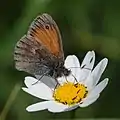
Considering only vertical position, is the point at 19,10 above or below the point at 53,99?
above

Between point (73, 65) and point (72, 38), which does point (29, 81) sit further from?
point (72, 38)

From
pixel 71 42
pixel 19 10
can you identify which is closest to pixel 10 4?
pixel 19 10

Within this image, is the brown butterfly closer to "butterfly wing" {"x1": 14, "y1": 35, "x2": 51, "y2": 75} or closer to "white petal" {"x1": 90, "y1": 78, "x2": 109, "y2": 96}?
"butterfly wing" {"x1": 14, "y1": 35, "x2": 51, "y2": 75}

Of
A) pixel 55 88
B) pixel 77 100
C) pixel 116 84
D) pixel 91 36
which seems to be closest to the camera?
pixel 77 100

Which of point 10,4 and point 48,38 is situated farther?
point 10,4

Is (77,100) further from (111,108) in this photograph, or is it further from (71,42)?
(71,42)

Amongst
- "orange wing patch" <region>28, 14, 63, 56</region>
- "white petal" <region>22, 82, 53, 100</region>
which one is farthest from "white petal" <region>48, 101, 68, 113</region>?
"orange wing patch" <region>28, 14, 63, 56</region>

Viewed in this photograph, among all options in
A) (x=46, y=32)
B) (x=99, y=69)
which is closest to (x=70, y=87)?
(x=99, y=69)

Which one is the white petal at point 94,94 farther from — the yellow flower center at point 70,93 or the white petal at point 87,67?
the white petal at point 87,67
